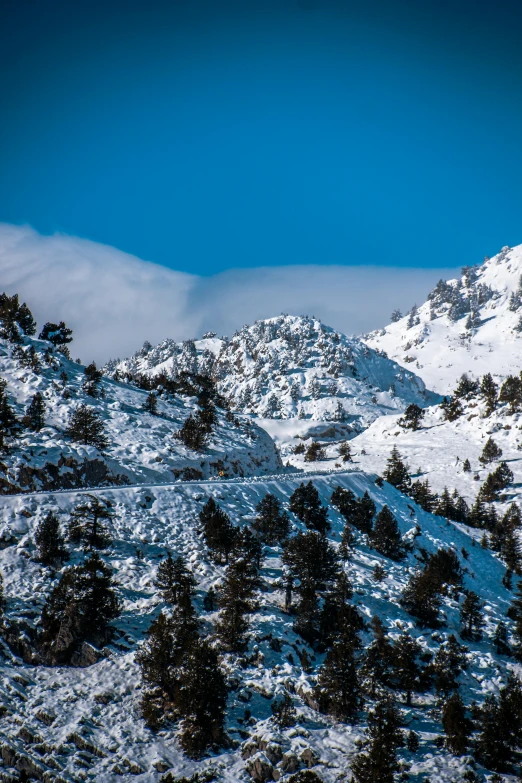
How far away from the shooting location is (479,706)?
2859 cm

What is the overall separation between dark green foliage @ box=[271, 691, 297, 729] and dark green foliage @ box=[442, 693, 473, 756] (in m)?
7.95

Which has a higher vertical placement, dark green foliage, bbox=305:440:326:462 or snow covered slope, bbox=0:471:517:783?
dark green foliage, bbox=305:440:326:462

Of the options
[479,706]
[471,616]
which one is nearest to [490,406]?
[471,616]

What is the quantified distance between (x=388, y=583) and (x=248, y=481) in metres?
18.1

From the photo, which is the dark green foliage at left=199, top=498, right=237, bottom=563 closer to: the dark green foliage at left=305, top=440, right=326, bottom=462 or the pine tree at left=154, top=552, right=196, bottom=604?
the pine tree at left=154, top=552, right=196, bottom=604

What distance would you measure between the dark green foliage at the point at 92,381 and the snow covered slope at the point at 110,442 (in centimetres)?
75

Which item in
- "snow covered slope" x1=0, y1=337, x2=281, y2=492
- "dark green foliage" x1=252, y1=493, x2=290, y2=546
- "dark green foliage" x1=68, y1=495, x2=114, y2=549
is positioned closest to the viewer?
"dark green foliage" x1=68, y1=495, x2=114, y2=549

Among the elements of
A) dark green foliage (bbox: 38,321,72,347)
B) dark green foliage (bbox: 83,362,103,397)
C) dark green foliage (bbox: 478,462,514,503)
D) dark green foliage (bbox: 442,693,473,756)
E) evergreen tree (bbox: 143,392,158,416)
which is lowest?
dark green foliage (bbox: 442,693,473,756)

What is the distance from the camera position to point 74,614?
25.8 metres

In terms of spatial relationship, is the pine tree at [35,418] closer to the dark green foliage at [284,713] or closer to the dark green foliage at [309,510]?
the dark green foliage at [309,510]

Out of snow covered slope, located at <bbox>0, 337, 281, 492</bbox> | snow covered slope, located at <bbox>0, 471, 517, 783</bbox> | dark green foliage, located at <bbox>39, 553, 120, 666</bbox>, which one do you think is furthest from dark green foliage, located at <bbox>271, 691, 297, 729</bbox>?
snow covered slope, located at <bbox>0, 337, 281, 492</bbox>

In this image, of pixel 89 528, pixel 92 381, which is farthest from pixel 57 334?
pixel 89 528

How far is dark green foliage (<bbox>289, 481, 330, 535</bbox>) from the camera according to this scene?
46.8m

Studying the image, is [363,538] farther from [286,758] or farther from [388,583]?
[286,758]
